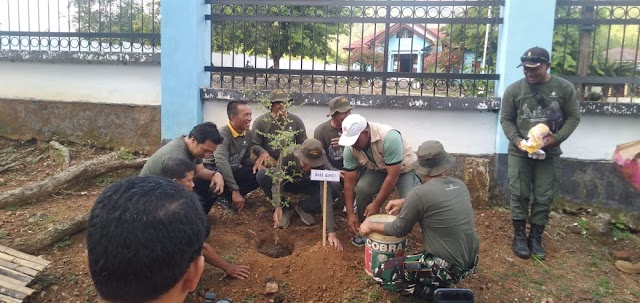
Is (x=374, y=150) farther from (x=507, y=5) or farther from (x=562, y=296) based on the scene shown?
(x=507, y=5)

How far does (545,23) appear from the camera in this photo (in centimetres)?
508

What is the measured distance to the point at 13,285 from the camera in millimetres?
3359

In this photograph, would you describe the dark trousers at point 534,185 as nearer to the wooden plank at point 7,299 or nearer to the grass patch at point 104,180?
the wooden plank at point 7,299

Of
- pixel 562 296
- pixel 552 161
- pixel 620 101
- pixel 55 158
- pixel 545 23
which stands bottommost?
pixel 562 296

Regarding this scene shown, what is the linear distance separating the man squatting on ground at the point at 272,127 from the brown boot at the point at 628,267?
311 centimetres

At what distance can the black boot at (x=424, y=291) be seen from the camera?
3.42 metres

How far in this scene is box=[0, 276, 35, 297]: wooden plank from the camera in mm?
3342

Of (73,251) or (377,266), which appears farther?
(73,251)

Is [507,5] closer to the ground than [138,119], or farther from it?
farther from it

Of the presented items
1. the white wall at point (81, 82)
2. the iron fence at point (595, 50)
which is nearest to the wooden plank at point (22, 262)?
the white wall at point (81, 82)

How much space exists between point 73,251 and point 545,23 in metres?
4.99

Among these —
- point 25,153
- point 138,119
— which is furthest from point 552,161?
point 25,153

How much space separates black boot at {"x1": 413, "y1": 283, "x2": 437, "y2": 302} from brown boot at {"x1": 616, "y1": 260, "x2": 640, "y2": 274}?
6.40 ft

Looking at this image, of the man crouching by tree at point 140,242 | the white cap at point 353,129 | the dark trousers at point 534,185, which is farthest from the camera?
the dark trousers at point 534,185
